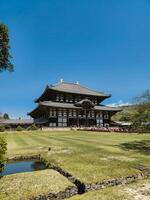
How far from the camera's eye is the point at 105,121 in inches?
2633

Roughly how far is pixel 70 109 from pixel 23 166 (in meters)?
46.5

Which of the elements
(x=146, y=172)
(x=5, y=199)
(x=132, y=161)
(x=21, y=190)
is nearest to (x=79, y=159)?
(x=132, y=161)

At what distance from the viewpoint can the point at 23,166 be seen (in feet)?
47.2

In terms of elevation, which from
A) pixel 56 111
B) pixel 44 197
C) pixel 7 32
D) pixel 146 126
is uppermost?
pixel 7 32

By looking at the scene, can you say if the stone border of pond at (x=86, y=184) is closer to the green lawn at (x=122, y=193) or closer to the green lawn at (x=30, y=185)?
the green lawn at (x=30, y=185)

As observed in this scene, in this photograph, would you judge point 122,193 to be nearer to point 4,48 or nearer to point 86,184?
point 86,184

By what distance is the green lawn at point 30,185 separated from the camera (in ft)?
25.4

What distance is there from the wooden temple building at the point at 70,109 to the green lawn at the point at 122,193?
47049 millimetres

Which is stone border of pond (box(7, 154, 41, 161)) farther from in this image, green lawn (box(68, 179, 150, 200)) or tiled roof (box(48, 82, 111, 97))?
tiled roof (box(48, 82, 111, 97))

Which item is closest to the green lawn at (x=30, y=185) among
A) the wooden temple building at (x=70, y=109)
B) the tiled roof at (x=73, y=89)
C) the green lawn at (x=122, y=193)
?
the green lawn at (x=122, y=193)

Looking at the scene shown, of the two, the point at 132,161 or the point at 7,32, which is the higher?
the point at 7,32

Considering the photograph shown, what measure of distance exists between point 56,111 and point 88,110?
10.2 m

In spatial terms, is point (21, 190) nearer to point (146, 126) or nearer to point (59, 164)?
point (59, 164)

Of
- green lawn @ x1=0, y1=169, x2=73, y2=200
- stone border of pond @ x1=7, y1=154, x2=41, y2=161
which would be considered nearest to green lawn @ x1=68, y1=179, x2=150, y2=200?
green lawn @ x1=0, y1=169, x2=73, y2=200
